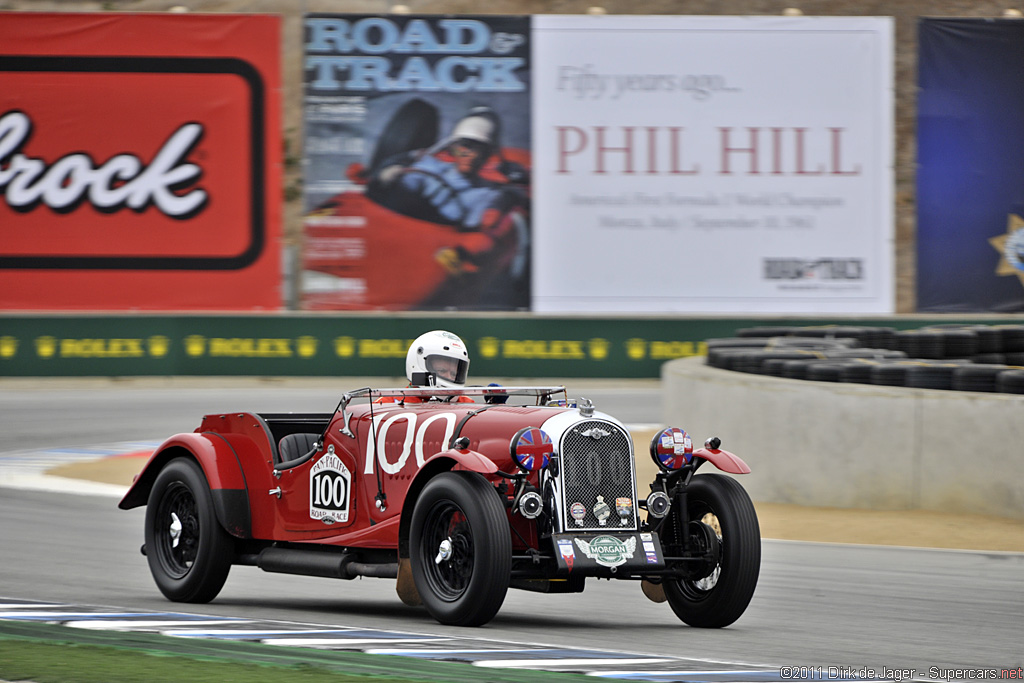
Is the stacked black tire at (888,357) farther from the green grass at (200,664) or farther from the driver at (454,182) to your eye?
the driver at (454,182)

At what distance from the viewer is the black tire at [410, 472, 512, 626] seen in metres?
6.59

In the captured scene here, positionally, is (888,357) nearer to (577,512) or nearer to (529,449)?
(577,512)

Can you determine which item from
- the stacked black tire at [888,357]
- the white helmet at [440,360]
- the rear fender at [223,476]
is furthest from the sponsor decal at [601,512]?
the stacked black tire at [888,357]

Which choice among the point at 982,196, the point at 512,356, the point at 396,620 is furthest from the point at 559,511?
the point at 982,196

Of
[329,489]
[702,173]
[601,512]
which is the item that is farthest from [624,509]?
[702,173]

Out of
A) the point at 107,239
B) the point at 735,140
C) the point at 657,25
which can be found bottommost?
the point at 107,239

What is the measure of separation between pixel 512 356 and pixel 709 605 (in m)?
17.9

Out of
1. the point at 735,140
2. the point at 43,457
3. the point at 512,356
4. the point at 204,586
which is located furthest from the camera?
the point at 735,140

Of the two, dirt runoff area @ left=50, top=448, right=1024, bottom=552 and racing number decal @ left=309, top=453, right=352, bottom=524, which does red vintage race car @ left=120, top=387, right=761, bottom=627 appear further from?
dirt runoff area @ left=50, top=448, right=1024, bottom=552

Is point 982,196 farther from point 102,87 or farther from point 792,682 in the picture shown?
point 792,682

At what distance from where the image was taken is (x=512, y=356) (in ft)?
82.1

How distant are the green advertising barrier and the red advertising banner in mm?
1500

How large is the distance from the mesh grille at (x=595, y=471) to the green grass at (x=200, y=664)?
4.15ft

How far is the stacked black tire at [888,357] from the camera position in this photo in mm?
11945
